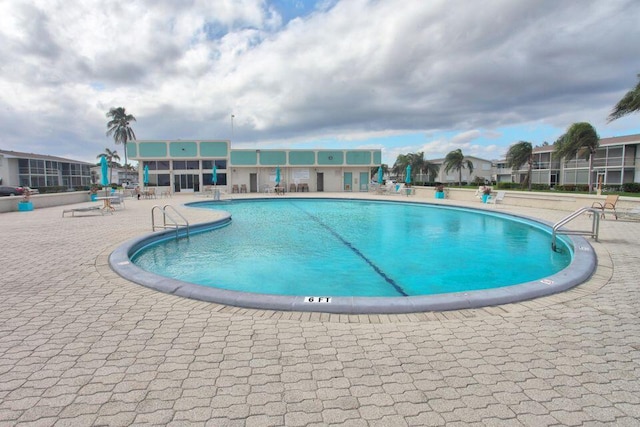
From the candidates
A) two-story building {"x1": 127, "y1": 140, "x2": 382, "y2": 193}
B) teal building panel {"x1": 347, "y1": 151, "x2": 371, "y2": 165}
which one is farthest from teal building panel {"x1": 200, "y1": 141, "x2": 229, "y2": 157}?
teal building panel {"x1": 347, "y1": 151, "x2": 371, "y2": 165}

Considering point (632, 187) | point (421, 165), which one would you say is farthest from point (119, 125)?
point (632, 187)

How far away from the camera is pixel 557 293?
4.45m

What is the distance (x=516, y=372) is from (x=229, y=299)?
3.01 meters

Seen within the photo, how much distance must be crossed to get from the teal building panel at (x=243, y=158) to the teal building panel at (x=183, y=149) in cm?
349

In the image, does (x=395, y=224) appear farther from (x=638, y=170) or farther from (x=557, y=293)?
(x=638, y=170)

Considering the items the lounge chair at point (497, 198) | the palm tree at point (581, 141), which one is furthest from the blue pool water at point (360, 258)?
the palm tree at point (581, 141)

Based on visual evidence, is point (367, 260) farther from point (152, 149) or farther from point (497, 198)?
point (152, 149)

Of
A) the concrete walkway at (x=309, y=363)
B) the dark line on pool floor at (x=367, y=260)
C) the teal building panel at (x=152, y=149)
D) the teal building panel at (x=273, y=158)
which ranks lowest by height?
the dark line on pool floor at (x=367, y=260)

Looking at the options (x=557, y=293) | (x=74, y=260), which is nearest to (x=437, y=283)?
(x=557, y=293)

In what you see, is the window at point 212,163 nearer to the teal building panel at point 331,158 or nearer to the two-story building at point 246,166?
the two-story building at point 246,166

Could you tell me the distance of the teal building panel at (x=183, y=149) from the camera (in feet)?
106

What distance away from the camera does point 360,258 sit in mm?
8141

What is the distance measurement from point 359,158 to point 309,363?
106 feet

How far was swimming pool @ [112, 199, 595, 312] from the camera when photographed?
4.20 meters
